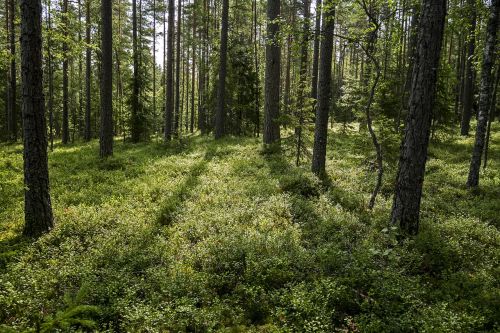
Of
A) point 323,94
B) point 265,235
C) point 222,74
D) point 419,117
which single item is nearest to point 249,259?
point 265,235

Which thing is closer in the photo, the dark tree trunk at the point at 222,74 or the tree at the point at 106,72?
the tree at the point at 106,72

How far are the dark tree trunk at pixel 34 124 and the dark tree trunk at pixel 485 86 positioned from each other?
12881 millimetres

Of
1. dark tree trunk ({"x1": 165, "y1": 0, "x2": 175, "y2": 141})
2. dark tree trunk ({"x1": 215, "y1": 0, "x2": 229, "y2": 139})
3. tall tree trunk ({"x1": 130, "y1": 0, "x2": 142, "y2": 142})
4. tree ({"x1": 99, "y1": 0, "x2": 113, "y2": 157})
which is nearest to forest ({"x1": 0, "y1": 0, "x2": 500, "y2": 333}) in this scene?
tree ({"x1": 99, "y1": 0, "x2": 113, "y2": 157})

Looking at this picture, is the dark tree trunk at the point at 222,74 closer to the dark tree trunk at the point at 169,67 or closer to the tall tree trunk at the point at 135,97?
the dark tree trunk at the point at 169,67

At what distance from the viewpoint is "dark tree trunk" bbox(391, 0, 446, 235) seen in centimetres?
734

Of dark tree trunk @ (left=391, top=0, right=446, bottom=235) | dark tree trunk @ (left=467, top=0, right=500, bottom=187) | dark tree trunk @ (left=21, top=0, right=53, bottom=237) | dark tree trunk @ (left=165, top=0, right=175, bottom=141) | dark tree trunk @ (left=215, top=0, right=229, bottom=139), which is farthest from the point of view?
dark tree trunk @ (left=165, top=0, right=175, bottom=141)

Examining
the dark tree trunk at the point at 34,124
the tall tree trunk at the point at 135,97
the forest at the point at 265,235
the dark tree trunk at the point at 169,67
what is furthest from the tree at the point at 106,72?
the dark tree trunk at the point at 34,124

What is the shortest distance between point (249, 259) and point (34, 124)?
5505mm

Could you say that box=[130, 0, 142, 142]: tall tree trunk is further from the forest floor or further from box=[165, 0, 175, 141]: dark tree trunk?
the forest floor

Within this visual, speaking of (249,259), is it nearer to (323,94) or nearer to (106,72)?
(323,94)

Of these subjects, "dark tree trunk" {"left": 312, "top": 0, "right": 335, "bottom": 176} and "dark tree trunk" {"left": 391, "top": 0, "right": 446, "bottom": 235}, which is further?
"dark tree trunk" {"left": 312, "top": 0, "right": 335, "bottom": 176}

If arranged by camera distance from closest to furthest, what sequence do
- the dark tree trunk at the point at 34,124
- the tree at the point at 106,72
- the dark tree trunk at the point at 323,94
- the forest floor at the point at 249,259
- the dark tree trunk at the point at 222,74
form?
the forest floor at the point at 249,259, the dark tree trunk at the point at 34,124, the dark tree trunk at the point at 323,94, the tree at the point at 106,72, the dark tree trunk at the point at 222,74

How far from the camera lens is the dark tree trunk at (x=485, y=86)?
11.7 m

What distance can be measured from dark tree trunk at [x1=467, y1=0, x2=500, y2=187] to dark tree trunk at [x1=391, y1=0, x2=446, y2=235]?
5.77 m
